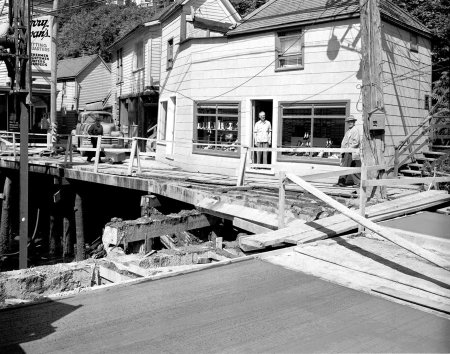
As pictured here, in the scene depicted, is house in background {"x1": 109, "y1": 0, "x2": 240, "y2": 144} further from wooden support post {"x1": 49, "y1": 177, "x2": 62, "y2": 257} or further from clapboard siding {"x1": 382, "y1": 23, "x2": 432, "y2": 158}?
clapboard siding {"x1": 382, "y1": 23, "x2": 432, "y2": 158}

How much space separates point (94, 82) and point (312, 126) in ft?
103

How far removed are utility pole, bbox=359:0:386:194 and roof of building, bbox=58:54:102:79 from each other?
1364 inches

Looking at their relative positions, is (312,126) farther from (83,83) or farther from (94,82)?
(94,82)

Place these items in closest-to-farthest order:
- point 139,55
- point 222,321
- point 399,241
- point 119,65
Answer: point 222,321
point 399,241
point 139,55
point 119,65

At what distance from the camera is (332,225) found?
8.54 m

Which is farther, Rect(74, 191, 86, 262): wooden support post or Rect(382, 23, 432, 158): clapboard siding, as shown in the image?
Rect(74, 191, 86, 262): wooden support post

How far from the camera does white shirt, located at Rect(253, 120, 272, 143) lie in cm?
1612

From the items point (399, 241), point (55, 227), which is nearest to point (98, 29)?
point (55, 227)

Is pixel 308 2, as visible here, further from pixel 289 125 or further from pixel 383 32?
pixel 289 125

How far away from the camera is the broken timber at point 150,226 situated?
10.3m

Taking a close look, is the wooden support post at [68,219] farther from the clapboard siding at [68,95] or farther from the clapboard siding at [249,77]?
the clapboard siding at [68,95]

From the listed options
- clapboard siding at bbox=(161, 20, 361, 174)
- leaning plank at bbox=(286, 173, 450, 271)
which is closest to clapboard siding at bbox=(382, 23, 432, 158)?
clapboard siding at bbox=(161, 20, 361, 174)

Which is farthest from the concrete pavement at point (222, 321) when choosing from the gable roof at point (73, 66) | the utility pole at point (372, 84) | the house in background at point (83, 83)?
the gable roof at point (73, 66)

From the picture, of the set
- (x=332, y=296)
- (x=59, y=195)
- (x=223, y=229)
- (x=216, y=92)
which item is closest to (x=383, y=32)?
(x=216, y=92)
